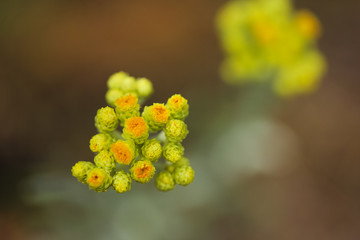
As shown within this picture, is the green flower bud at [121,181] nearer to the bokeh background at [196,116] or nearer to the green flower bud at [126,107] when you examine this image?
the green flower bud at [126,107]

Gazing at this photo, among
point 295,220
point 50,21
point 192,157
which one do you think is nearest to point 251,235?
point 295,220

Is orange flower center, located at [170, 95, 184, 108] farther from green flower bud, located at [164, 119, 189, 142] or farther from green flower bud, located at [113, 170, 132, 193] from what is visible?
green flower bud, located at [113, 170, 132, 193]

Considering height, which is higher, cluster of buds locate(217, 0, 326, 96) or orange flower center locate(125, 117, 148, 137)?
cluster of buds locate(217, 0, 326, 96)

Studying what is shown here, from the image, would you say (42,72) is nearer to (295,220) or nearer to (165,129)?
Result: (165,129)

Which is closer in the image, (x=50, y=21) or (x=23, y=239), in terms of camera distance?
(x=23, y=239)

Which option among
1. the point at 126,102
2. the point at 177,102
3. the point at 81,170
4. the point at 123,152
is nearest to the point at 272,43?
the point at 177,102

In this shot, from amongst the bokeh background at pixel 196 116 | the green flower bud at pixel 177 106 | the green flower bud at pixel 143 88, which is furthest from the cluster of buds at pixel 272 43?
the green flower bud at pixel 177 106

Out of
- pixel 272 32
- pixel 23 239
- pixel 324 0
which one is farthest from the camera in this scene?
pixel 324 0

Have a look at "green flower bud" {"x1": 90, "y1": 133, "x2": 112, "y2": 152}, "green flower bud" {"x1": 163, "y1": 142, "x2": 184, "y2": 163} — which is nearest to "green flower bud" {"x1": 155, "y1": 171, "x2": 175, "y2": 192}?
"green flower bud" {"x1": 163, "y1": 142, "x2": 184, "y2": 163}
